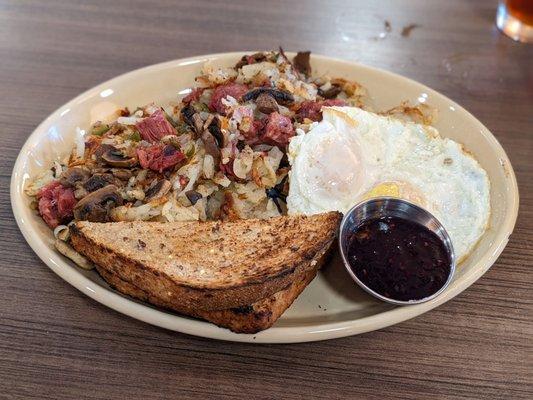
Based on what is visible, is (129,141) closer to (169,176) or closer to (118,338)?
(169,176)

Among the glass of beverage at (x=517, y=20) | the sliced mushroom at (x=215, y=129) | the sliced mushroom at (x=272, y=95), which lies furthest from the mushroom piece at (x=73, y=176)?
the glass of beverage at (x=517, y=20)

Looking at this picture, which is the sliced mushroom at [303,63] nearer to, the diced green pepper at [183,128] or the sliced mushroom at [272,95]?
the sliced mushroom at [272,95]

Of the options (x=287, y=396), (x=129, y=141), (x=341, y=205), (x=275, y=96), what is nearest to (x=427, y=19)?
(x=275, y=96)

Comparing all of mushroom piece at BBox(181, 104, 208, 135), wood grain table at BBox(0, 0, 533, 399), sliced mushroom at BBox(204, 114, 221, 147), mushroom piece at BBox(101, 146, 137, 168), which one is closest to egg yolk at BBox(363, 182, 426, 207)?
wood grain table at BBox(0, 0, 533, 399)

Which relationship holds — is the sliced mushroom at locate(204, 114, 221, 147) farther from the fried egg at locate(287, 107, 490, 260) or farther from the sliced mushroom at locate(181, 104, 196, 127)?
the fried egg at locate(287, 107, 490, 260)

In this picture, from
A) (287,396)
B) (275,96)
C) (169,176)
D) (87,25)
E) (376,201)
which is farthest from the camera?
(87,25)

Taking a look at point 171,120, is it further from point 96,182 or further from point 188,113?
point 96,182
